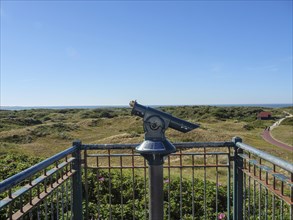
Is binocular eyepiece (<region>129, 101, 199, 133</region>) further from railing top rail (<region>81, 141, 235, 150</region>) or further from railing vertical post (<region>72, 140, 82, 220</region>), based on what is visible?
railing vertical post (<region>72, 140, 82, 220</region>)

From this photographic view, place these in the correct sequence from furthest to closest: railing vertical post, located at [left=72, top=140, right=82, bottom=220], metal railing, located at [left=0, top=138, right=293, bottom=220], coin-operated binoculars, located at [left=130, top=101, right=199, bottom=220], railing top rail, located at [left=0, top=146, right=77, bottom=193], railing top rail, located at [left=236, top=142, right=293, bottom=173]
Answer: railing vertical post, located at [left=72, top=140, right=82, bottom=220] < coin-operated binoculars, located at [left=130, top=101, right=199, bottom=220] < metal railing, located at [left=0, top=138, right=293, bottom=220] < railing top rail, located at [left=236, top=142, right=293, bottom=173] < railing top rail, located at [left=0, top=146, right=77, bottom=193]

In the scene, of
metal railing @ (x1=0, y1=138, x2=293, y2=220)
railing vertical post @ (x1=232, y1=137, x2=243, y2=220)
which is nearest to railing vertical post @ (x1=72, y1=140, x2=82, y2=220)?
metal railing @ (x1=0, y1=138, x2=293, y2=220)

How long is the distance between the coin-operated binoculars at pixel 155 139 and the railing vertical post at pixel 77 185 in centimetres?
116

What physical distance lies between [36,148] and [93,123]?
618 inches

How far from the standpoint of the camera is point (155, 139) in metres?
2.27

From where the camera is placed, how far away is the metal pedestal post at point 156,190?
2302 mm

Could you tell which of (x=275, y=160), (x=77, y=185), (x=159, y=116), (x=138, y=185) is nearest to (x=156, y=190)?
(x=159, y=116)

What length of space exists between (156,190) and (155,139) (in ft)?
1.27

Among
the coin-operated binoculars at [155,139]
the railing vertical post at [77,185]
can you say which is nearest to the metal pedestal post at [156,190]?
the coin-operated binoculars at [155,139]

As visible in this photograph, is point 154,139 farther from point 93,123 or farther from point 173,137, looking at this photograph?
point 93,123

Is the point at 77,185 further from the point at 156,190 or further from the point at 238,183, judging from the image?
the point at 238,183

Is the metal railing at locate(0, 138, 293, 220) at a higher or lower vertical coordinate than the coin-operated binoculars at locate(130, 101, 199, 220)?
lower

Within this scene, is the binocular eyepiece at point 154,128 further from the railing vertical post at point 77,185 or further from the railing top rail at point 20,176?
the railing vertical post at point 77,185

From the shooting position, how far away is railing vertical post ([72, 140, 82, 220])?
127 inches
